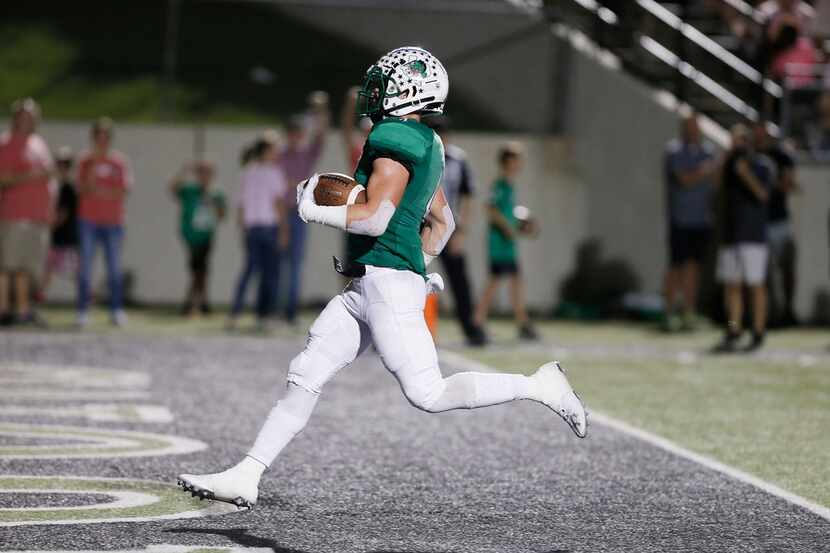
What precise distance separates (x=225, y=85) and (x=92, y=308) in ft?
13.6

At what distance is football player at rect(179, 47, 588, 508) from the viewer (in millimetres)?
6379

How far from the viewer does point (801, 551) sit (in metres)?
6.14

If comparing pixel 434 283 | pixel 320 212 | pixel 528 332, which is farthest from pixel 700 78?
pixel 320 212

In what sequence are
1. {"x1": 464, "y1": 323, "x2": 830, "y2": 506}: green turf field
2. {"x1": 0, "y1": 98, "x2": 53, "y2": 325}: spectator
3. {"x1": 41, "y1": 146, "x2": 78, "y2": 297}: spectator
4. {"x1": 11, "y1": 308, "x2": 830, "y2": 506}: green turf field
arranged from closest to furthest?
{"x1": 464, "y1": 323, "x2": 830, "y2": 506}: green turf field < {"x1": 11, "y1": 308, "x2": 830, "y2": 506}: green turf field < {"x1": 0, "y1": 98, "x2": 53, "y2": 325}: spectator < {"x1": 41, "y1": 146, "x2": 78, "y2": 297}: spectator

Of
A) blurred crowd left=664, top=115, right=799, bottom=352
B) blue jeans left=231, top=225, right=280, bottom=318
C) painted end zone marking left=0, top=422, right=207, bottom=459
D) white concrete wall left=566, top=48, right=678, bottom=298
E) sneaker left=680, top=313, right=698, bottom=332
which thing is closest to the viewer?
painted end zone marking left=0, top=422, right=207, bottom=459

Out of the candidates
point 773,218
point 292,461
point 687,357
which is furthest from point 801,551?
point 773,218

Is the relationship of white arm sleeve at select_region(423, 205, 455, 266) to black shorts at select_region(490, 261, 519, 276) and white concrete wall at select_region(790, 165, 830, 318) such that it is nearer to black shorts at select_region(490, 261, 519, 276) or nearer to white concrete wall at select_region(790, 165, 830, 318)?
black shorts at select_region(490, 261, 519, 276)

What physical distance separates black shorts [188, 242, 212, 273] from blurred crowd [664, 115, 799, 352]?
5.32 metres

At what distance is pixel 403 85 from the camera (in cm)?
651

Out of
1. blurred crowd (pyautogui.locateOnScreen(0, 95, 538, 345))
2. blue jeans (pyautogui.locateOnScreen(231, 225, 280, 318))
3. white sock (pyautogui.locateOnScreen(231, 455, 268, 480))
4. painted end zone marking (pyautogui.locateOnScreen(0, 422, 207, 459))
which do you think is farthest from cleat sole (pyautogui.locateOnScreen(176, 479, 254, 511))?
blue jeans (pyautogui.locateOnScreen(231, 225, 280, 318))

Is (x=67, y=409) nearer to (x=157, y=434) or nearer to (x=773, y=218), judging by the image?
(x=157, y=434)

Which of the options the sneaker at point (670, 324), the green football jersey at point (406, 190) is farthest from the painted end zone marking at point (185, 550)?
the sneaker at point (670, 324)

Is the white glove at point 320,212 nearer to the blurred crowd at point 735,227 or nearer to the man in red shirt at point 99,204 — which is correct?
the blurred crowd at point 735,227

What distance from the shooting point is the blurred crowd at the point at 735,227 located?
52.1 feet
